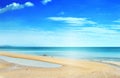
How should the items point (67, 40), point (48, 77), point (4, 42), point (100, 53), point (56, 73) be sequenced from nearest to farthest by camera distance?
point (48, 77)
point (56, 73)
point (67, 40)
point (4, 42)
point (100, 53)

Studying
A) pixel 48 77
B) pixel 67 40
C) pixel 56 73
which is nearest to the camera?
pixel 48 77

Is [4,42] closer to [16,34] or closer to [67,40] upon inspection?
[16,34]

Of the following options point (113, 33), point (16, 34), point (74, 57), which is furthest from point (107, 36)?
point (16, 34)

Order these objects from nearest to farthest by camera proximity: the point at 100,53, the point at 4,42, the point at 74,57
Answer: the point at 4,42 → the point at 74,57 → the point at 100,53

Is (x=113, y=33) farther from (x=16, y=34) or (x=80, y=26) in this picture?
(x=16, y=34)

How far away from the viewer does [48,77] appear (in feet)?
12.1

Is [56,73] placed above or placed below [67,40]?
below

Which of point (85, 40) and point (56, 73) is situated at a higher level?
point (85, 40)

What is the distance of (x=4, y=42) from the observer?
20.0ft

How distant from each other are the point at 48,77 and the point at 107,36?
2.33m

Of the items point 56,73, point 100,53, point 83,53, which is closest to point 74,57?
point 83,53

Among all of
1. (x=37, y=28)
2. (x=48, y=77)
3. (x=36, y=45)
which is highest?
(x=37, y=28)

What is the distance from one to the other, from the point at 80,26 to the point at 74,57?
96 centimetres

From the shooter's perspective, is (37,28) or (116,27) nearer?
(116,27)
